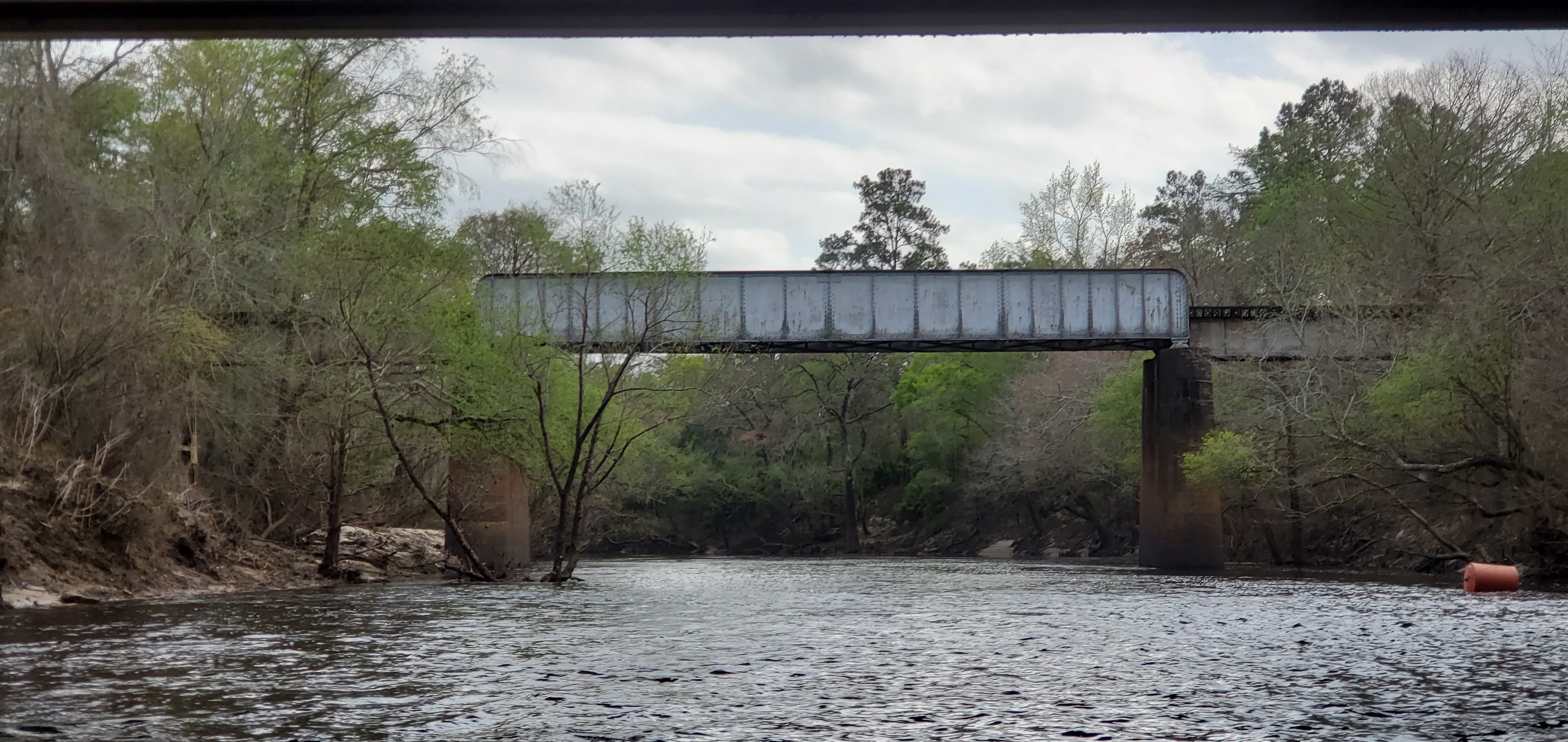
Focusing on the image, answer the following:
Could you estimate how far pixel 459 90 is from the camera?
1469 inches

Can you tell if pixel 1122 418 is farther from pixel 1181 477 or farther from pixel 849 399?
pixel 849 399

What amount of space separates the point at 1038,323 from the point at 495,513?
17.8 metres

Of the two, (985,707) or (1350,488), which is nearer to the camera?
(985,707)

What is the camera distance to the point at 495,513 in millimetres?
38438

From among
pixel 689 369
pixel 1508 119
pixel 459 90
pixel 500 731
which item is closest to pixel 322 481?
pixel 459 90

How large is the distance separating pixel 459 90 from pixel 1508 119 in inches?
1222

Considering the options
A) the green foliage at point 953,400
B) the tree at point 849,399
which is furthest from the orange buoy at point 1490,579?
the tree at point 849,399

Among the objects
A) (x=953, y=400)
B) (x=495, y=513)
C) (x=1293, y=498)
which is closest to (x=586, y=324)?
(x=495, y=513)

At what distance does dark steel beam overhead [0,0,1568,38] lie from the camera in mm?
8938

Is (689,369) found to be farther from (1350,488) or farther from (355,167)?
(1350,488)

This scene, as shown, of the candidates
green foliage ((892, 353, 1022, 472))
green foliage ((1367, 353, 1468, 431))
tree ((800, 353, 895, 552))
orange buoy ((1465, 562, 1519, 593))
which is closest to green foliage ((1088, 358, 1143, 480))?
green foliage ((892, 353, 1022, 472))

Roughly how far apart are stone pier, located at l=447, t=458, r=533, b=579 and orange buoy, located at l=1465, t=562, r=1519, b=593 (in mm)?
19895

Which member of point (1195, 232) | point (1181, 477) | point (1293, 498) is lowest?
point (1293, 498)

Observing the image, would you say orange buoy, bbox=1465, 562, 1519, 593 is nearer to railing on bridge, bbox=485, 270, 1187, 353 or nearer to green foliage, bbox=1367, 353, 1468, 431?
green foliage, bbox=1367, 353, 1468, 431
